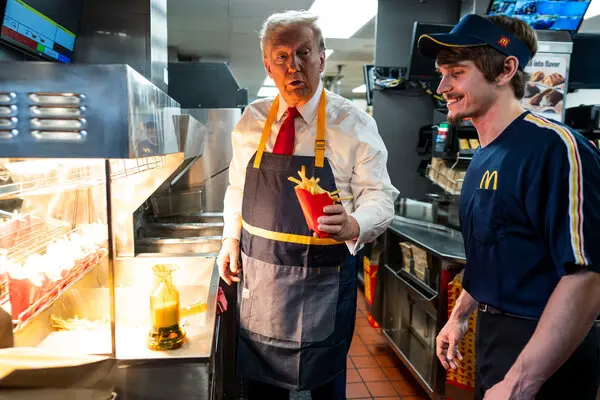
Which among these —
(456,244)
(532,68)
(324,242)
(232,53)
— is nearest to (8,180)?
(324,242)

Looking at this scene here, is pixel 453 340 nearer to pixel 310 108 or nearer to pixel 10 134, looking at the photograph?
pixel 310 108

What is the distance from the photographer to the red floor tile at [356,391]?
306 cm

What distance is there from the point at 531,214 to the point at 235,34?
614cm

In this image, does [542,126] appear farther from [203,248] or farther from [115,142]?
[203,248]

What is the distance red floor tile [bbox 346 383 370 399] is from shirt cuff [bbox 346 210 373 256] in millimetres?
1871

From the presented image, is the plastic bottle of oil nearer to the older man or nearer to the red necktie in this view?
the older man

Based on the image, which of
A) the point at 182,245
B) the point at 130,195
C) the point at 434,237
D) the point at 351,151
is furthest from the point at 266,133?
the point at 434,237

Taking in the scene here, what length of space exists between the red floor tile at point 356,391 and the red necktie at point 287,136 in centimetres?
209

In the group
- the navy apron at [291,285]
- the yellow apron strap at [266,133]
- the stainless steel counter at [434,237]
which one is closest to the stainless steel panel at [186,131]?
the yellow apron strap at [266,133]

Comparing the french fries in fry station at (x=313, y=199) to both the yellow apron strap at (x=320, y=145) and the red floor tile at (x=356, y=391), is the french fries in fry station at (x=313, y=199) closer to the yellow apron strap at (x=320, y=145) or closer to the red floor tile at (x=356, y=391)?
the yellow apron strap at (x=320, y=145)

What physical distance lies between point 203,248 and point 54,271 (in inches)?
53.7

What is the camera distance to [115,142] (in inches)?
38.2

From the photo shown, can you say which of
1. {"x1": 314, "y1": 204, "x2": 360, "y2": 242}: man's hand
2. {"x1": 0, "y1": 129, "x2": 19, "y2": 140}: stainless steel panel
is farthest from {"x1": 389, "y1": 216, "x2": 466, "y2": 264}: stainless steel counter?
{"x1": 0, "y1": 129, "x2": 19, "y2": 140}: stainless steel panel

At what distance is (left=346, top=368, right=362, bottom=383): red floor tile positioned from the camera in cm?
329
